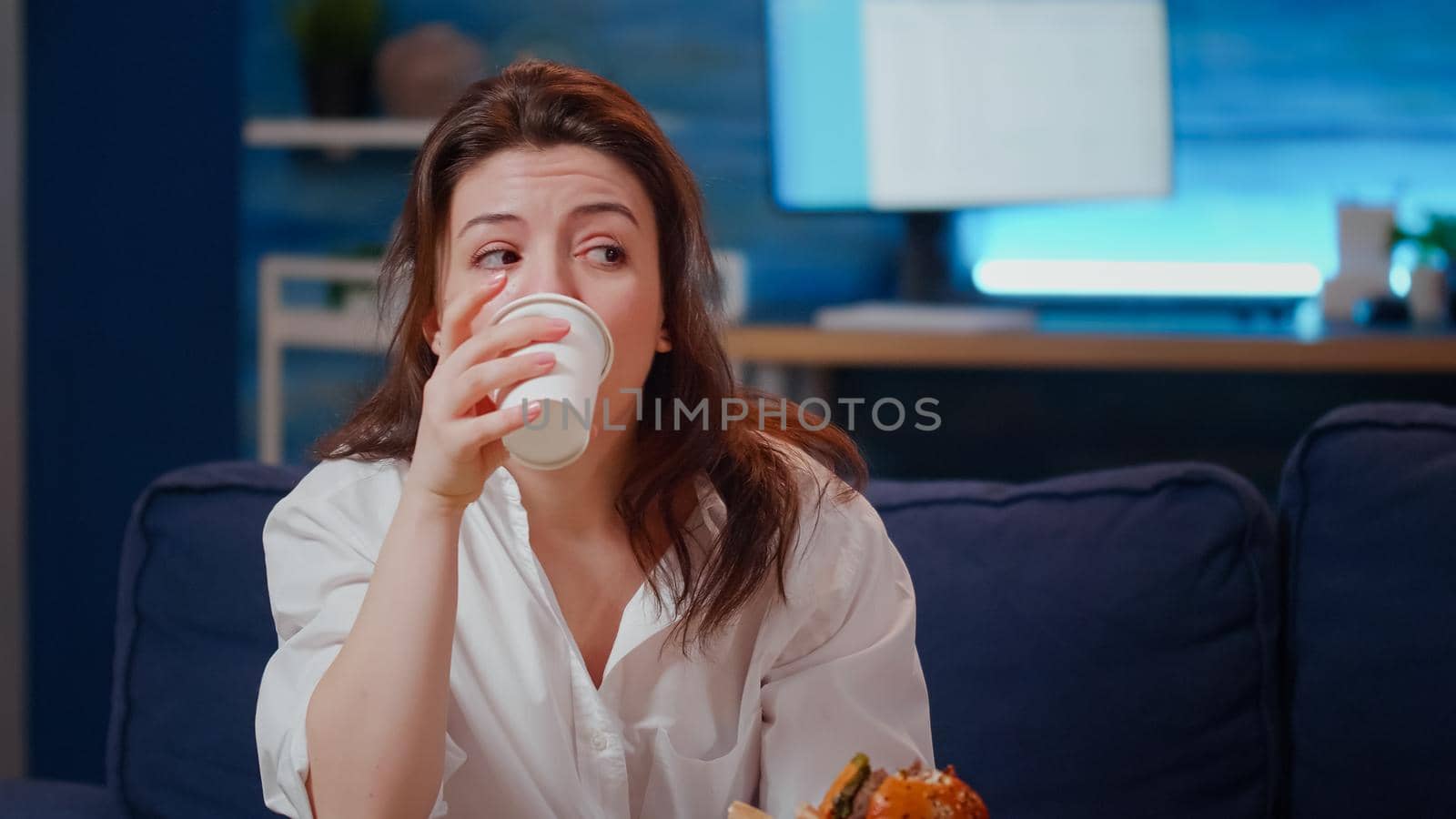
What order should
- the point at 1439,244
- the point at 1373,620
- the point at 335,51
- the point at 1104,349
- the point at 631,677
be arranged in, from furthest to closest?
1. the point at 335,51
2. the point at 1439,244
3. the point at 1104,349
4. the point at 1373,620
5. the point at 631,677

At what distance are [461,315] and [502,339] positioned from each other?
0.07m

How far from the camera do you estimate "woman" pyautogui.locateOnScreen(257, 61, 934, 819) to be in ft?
2.75

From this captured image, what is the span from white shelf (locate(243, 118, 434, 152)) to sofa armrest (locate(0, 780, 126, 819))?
5.29 feet

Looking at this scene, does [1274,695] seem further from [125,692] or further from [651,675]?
[125,692]

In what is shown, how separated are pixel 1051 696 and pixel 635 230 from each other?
522 millimetres

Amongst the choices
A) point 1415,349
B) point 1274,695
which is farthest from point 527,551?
point 1415,349

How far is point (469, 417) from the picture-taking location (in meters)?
0.78

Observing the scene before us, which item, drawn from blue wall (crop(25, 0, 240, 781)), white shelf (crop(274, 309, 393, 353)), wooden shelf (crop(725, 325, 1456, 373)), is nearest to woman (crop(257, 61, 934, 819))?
wooden shelf (crop(725, 325, 1456, 373))

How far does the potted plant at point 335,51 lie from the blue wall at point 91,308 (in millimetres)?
454

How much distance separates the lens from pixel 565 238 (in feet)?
2.92

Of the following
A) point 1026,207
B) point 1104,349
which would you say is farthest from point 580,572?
point 1026,207

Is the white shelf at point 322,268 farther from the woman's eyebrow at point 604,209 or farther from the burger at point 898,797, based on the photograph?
the burger at point 898,797

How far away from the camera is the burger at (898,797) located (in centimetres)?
60

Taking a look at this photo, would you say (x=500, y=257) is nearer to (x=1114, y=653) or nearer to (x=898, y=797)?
(x=898, y=797)
